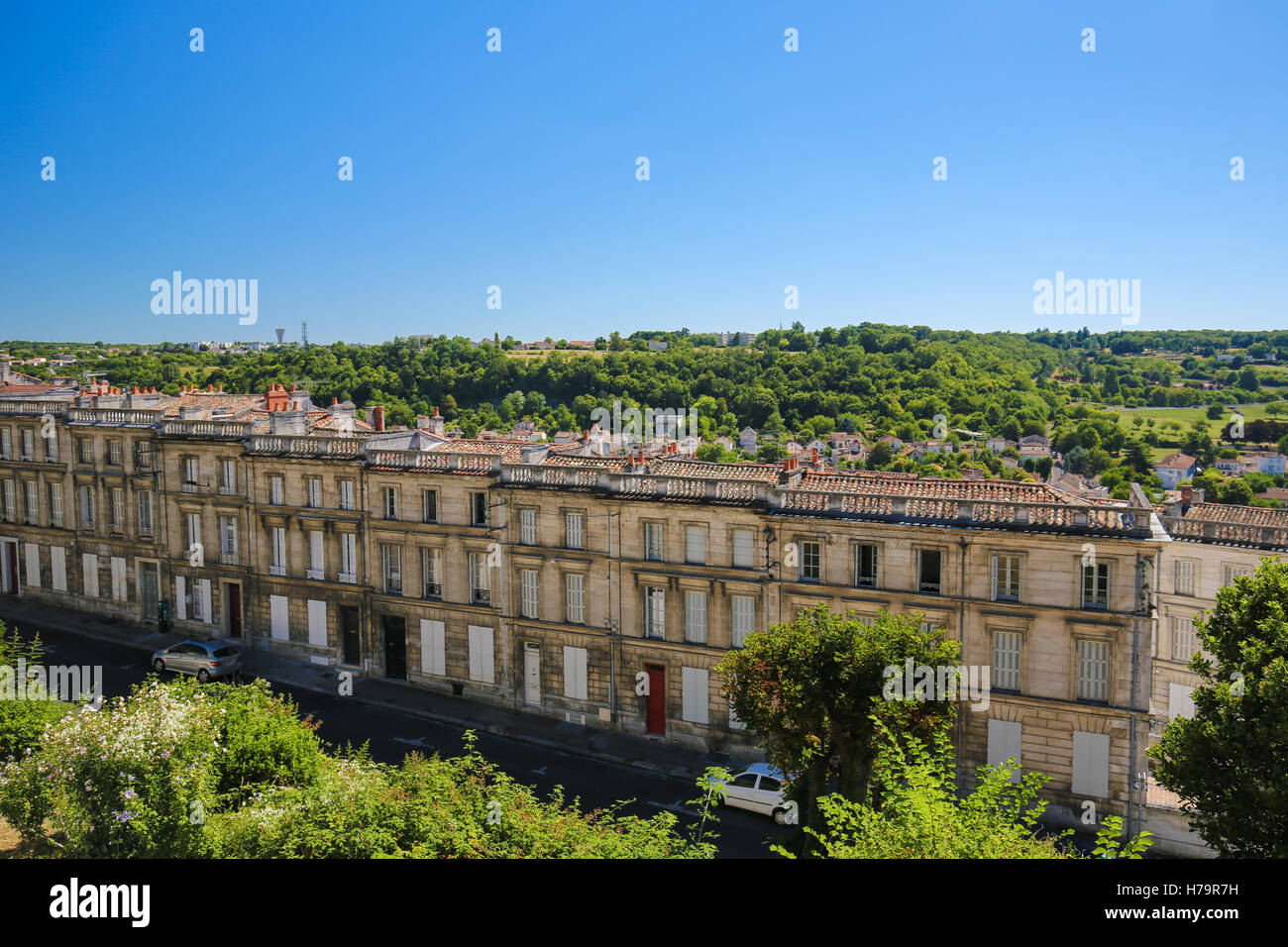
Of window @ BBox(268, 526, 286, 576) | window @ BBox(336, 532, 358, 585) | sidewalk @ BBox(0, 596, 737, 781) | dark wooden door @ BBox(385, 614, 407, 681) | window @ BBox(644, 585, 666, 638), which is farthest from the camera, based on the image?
window @ BBox(268, 526, 286, 576)

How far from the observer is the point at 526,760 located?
124 ft

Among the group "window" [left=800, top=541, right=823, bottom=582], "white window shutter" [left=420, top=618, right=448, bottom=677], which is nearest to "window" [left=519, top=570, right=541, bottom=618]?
"white window shutter" [left=420, top=618, right=448, bottom=677]

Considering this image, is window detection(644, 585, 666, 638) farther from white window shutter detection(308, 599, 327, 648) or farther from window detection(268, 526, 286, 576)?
window detection(268, 526, 286, 576)

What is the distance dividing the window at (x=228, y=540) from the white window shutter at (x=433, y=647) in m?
12.6

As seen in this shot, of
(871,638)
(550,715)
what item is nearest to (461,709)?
(550,715)

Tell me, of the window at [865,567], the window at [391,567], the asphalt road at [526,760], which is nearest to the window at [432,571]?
the window at [391,567]

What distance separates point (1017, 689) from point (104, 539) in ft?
161

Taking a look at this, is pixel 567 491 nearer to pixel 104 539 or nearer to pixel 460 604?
pixel 460 604

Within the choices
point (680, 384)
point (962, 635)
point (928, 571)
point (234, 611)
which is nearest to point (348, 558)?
point (234, 611)

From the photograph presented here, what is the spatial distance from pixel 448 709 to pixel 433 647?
3460 millimetres

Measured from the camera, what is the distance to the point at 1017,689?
111 feet

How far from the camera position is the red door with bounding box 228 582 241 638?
51.2 m

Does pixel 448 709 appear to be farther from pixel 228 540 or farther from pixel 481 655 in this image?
pixel 228 540

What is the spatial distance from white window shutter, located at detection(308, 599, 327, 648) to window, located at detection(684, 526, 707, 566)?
1997cm
